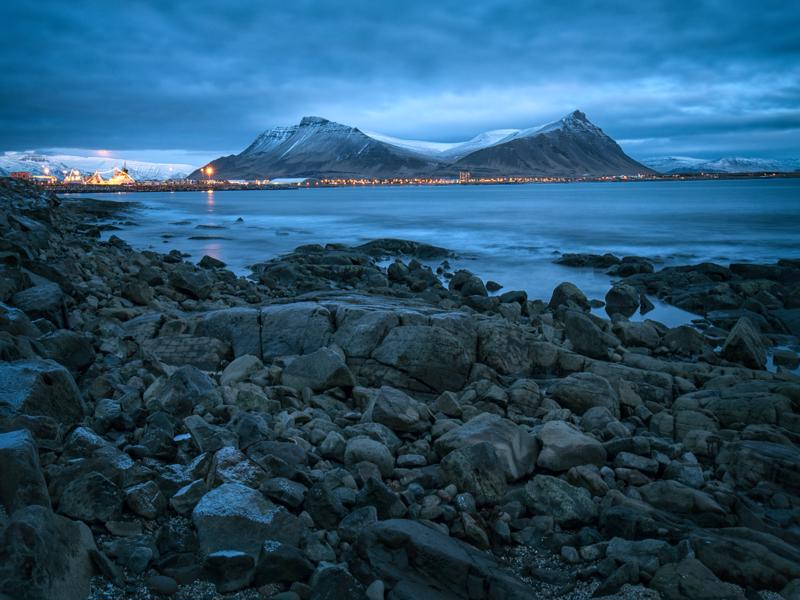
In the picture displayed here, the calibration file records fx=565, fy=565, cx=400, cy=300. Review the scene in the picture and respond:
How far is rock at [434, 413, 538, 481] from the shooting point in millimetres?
4574

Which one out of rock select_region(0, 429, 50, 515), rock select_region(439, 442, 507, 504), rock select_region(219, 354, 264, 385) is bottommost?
rock select_region(439, 442, 507, 504)

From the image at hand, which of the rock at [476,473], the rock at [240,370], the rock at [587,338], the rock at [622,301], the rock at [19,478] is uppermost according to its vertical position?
the rock at [19,478]

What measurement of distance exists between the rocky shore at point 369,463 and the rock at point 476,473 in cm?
1

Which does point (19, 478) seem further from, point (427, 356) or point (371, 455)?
point (427, 356)

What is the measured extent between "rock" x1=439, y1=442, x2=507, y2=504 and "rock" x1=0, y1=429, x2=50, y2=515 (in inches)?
102

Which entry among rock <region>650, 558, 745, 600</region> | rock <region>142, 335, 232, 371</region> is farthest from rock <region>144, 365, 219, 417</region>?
rock <region>650, 558, 745, 600</region>

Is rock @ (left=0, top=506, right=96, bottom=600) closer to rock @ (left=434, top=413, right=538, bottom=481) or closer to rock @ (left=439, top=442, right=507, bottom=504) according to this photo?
rock @ (left=439, top=442, right=507, bottom=504)

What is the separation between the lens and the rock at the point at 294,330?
7840 millimetres

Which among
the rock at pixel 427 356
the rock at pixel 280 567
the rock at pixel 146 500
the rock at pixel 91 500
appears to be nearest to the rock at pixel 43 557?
the rock at pixel 91 500

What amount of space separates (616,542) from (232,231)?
3991 cm

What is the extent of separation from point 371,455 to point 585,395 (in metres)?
3.14

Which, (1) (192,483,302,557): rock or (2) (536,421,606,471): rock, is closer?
(1) (192,483,302,557): rock

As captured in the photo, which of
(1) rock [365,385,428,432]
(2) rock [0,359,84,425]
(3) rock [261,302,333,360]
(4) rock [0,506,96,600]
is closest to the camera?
(4) rock [0,506,96,600]

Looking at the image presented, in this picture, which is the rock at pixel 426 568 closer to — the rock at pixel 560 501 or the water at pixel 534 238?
the rock at pixel 560 501
